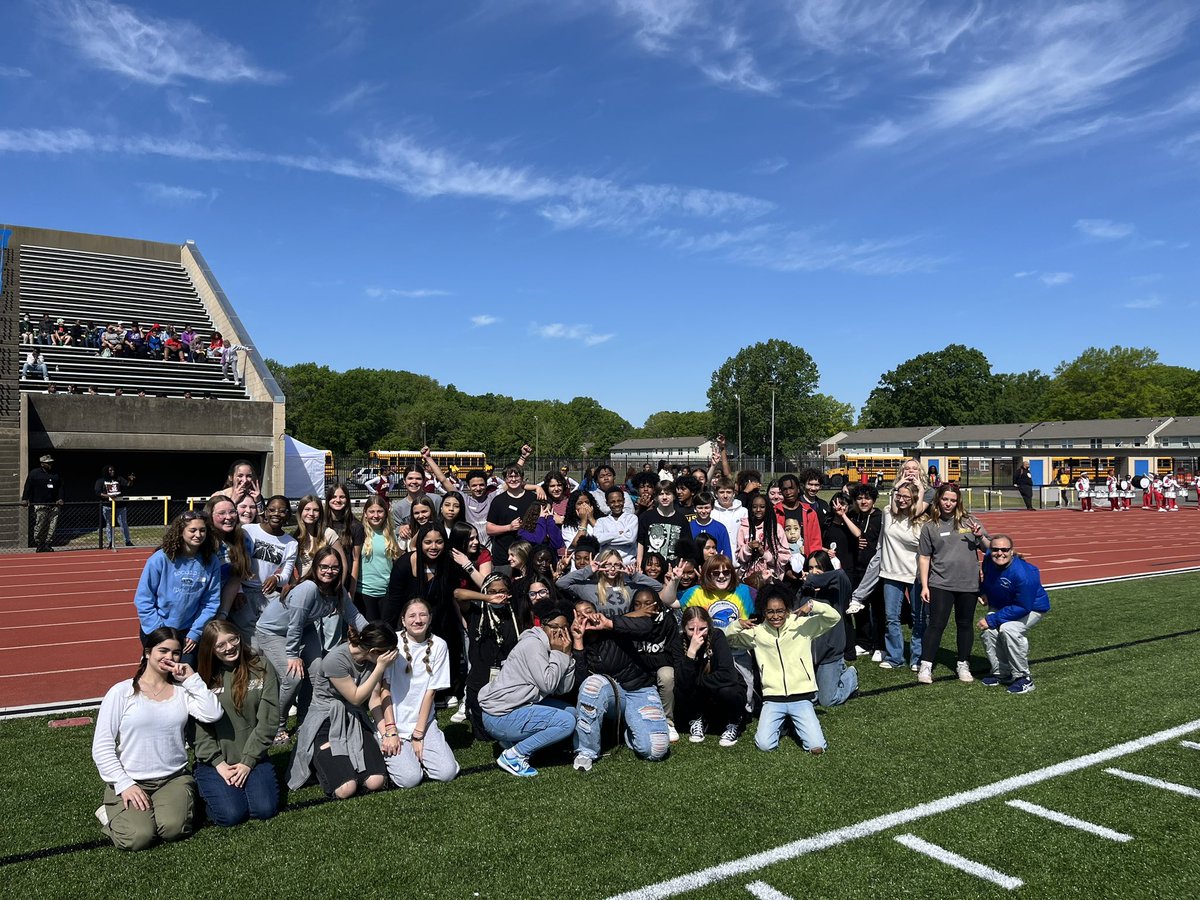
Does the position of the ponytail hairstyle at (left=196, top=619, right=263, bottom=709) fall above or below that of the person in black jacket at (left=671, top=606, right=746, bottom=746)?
above

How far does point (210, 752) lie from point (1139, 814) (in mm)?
4842

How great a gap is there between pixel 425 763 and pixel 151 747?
145 centimetres

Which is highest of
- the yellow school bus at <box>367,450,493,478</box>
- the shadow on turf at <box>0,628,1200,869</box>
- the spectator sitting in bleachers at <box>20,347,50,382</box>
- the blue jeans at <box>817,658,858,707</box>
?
the spectator sitting in bleachers at <box>20,347,50,382</box>

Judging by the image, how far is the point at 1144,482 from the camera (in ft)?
106

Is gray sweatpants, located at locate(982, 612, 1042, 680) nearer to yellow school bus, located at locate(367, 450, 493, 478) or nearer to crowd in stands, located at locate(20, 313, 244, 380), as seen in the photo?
crowd in stands, located at locate(20, 313, 244, 380)

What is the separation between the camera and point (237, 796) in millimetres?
4309

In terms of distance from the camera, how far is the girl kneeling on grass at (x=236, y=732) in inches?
170

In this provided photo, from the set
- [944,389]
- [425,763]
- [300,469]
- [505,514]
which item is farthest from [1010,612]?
[944,389]

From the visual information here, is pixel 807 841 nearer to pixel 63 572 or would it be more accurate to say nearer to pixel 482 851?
pixel 482 851

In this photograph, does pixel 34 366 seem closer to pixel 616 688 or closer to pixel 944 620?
pixel 616 688

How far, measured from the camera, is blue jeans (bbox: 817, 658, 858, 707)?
622 centimetres

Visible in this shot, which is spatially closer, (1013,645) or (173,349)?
(1013,645)

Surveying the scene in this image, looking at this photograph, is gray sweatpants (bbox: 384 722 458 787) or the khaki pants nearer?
the khaki pants

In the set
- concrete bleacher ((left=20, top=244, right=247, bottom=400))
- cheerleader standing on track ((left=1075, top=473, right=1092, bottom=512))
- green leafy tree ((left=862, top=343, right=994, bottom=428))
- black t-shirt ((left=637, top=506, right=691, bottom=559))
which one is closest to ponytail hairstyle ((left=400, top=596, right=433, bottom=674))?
black t-shirt ((left=637, top=506, right=691, bottom=559))
